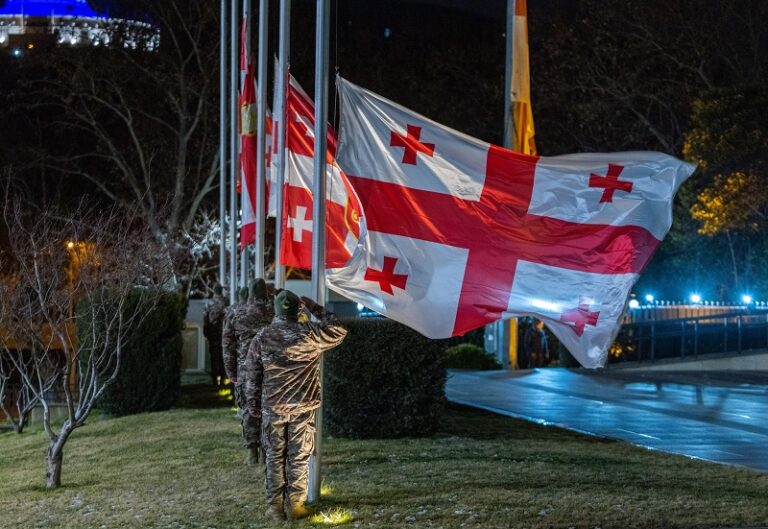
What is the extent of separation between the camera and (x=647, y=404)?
18422 mm

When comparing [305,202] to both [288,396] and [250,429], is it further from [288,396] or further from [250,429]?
[288,396]

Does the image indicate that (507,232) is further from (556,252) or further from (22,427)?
(22,427)

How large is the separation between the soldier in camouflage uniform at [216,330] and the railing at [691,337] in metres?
8.71

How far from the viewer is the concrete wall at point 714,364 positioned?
1022 inches

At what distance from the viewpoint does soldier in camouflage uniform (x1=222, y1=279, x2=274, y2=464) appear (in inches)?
492

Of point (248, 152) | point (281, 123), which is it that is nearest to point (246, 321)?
point (281, 123)

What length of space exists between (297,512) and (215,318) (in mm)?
12908

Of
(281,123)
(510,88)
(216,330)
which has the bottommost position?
(216,330)

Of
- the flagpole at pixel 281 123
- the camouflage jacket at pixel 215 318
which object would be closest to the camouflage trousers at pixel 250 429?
the flagpole at pixel 281 123

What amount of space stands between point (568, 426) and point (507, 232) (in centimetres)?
677

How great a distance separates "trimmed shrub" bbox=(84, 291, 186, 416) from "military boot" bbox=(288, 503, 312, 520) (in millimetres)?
10664

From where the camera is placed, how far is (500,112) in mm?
38438

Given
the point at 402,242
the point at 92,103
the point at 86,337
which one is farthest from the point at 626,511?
the point at 92,103

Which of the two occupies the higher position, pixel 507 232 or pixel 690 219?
pixel 690 219
